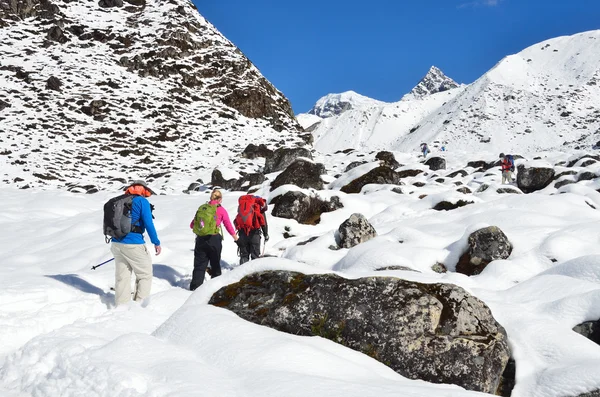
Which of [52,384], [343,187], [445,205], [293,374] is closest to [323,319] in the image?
Answer: [293,374]

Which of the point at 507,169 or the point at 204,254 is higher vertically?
the point at 507,169

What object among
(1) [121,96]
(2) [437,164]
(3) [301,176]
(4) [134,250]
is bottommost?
(4) [134,250]

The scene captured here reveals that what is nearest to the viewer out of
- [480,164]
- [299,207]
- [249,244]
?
[249,244]

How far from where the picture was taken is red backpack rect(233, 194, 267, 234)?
9211mm

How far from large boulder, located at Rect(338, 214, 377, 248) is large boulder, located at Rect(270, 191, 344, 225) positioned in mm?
2943

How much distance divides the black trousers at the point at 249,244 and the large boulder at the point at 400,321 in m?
4.19

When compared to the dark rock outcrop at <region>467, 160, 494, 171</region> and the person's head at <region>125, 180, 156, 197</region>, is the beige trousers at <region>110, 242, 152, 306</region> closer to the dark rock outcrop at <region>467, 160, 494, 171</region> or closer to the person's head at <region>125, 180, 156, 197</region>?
the person's head at <region>125, 180, 156, 197</region>

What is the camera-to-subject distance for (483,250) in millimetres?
8508

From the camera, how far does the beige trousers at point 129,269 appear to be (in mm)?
6480

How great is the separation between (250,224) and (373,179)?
1094 cm

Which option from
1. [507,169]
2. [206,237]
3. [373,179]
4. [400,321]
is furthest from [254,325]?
[507,169]

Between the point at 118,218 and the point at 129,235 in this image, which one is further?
the point at 129,235

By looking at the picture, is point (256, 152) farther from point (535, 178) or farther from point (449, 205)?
point (449, 205)

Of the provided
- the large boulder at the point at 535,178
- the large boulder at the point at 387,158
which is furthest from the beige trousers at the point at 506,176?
the large boulder at the point at 387,158
